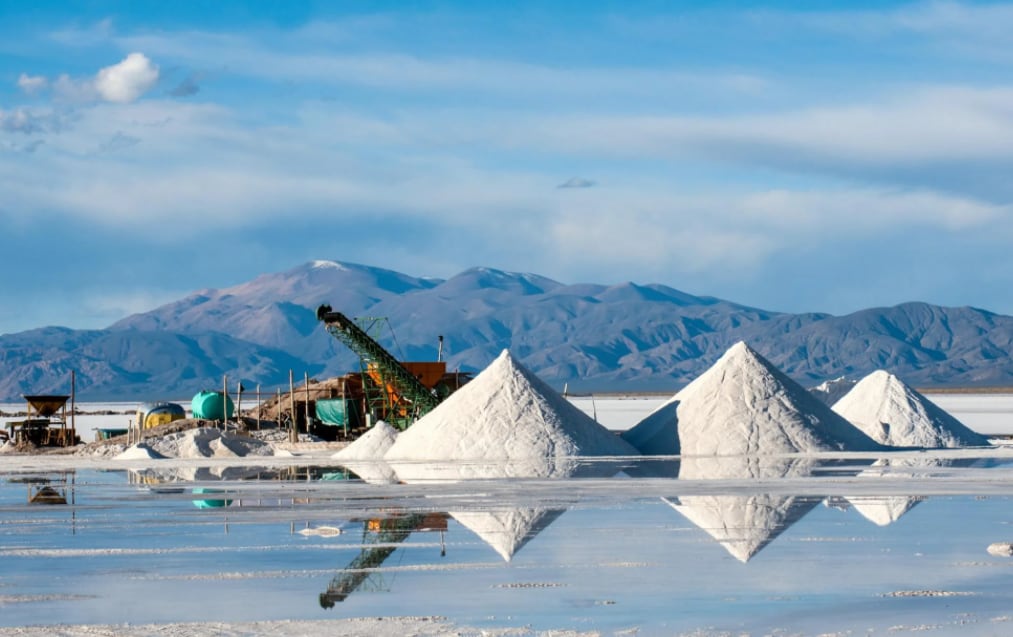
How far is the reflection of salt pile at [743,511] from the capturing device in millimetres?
14750

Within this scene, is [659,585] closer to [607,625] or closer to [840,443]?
[607,625]

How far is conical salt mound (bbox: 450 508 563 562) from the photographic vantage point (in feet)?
48.1

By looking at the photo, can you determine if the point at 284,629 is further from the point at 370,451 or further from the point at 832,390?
the point at 832,390

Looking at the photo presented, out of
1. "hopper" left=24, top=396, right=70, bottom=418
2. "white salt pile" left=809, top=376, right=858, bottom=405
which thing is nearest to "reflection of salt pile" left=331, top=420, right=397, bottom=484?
"hopper" left=24, top=396, right=70, bottom=418

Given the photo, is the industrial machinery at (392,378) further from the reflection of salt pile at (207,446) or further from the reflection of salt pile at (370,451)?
the reflection of salt pile at (370,451)

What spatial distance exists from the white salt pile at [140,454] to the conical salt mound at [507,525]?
2092 centimetres

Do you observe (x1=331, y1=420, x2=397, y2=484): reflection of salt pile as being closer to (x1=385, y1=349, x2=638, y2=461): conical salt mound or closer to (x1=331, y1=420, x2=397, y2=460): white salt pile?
(x1=331, y1=420, x2=397, y2=460): white salt pile

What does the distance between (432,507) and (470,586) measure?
7.54 metres

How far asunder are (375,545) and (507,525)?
2187 mm

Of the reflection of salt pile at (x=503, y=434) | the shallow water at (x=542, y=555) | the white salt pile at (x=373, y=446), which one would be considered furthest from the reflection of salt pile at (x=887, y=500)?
the white salt pile at (x=373, y=446)

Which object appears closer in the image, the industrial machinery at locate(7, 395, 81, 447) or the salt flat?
the salt flat

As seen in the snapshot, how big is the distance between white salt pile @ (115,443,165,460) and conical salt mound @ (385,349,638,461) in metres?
7.04

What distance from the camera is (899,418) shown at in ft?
134

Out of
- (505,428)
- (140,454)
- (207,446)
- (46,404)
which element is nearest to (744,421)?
(505,428)
